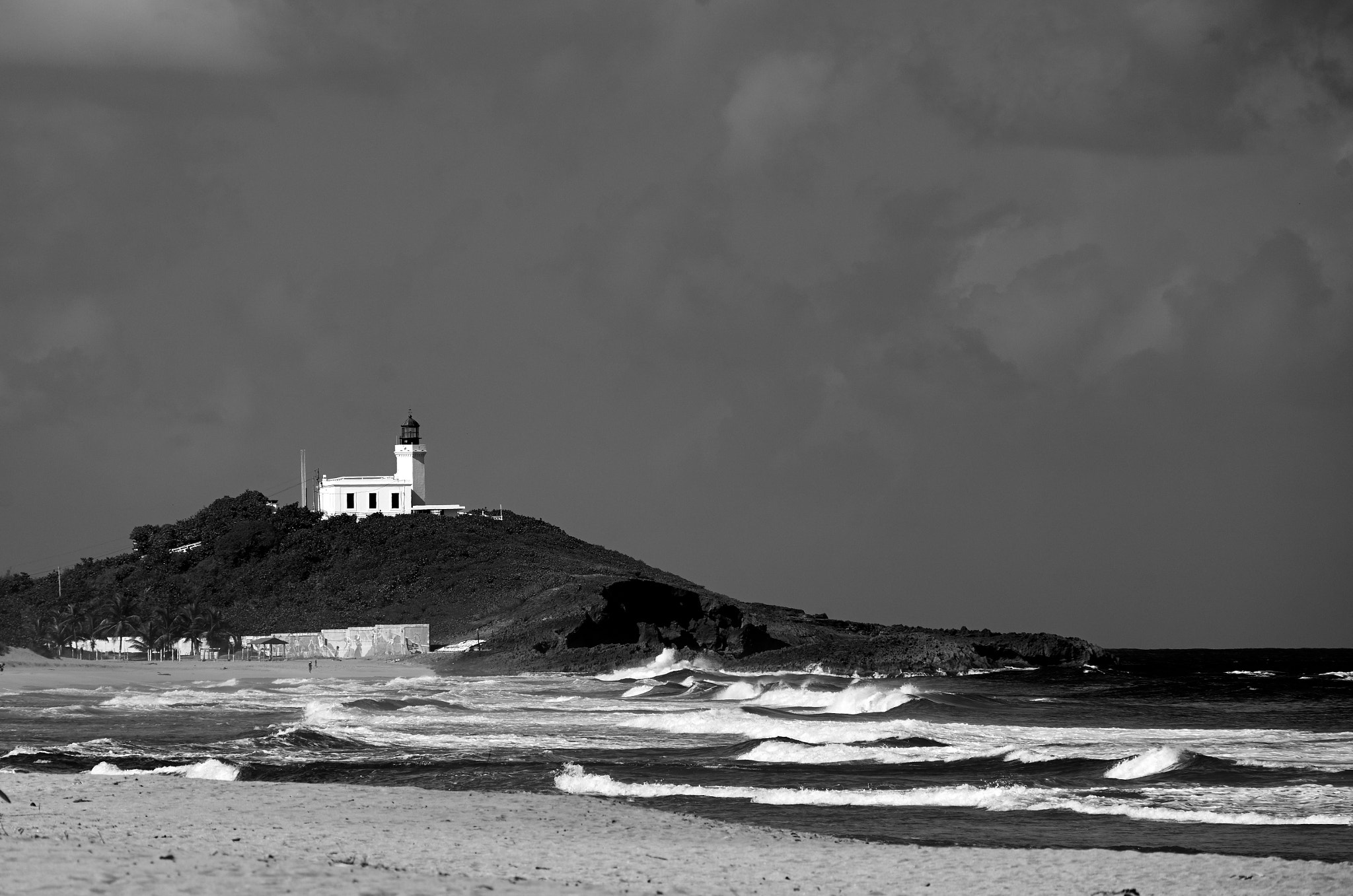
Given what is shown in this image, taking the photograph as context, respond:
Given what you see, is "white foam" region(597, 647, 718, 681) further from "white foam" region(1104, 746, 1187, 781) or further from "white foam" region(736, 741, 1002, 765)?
"white foam" region(1104, 746, 1187, 781)

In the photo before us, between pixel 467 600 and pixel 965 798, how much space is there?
243 feet

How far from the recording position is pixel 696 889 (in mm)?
14391

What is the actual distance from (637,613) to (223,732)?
52.1 metres

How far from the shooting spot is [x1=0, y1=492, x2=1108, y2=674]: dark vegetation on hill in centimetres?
7725

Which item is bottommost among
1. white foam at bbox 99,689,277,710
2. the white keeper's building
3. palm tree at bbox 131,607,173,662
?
white foam at bbox 99,689,277,710

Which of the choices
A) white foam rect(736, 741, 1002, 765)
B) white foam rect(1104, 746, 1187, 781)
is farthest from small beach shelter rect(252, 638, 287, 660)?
white foam rect(1104, 746, 1187, 781)

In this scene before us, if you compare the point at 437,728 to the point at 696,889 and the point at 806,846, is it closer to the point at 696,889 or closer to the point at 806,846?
the point at 806,846

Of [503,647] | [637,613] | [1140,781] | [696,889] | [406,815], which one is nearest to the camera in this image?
[696,889]

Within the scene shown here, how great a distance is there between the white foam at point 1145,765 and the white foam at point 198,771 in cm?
1480

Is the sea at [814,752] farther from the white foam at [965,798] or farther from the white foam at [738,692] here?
the white foam at [738,692]

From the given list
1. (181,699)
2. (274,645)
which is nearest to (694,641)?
(274,645)

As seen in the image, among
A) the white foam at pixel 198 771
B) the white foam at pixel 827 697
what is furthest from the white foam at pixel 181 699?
the white foam at pixel 198 771

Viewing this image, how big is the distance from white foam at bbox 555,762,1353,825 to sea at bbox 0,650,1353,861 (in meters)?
0.06

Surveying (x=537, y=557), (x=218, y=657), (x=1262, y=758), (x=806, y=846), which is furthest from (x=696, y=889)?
(x=537, y=557)
